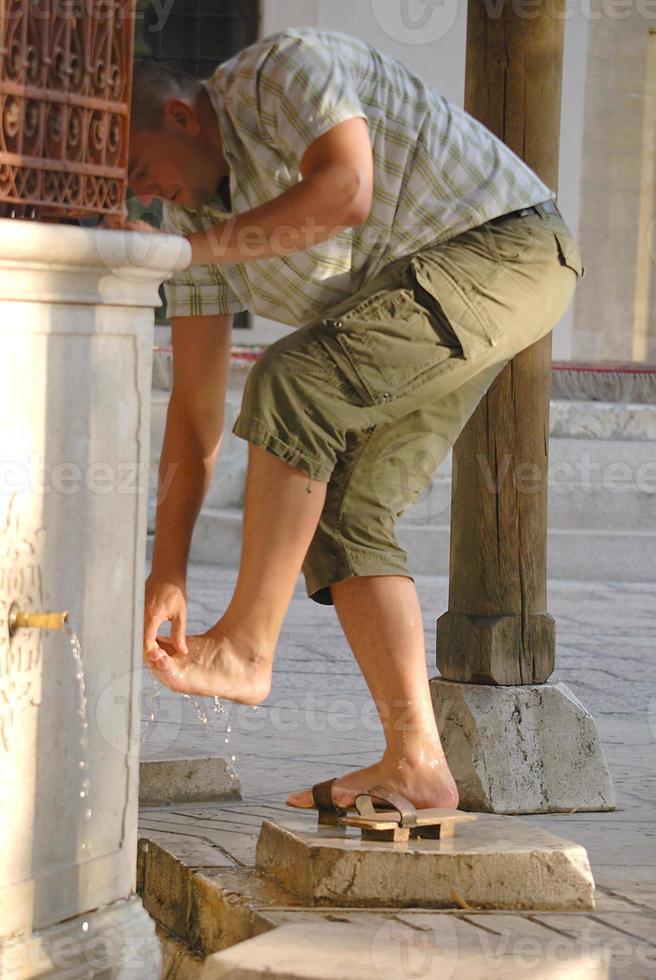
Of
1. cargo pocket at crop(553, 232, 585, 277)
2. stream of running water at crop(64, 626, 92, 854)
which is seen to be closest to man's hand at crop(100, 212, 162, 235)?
stream of running water at crop(64, 626, 92, 854)

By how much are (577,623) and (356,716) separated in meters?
2.04

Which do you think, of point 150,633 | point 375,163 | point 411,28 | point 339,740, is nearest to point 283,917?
point 150,633

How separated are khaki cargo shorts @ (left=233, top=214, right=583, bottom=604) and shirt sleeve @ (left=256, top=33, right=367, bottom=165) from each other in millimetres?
274

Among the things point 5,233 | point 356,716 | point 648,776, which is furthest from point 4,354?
point 356,716

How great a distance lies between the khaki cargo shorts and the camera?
2.68 meters

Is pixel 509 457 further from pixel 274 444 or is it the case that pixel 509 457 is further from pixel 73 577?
pixel 73 577

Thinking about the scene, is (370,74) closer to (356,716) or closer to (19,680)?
(19,680)

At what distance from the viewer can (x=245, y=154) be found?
2797 mm

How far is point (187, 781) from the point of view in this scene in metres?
3.41

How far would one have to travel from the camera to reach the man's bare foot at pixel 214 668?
266 centimetres

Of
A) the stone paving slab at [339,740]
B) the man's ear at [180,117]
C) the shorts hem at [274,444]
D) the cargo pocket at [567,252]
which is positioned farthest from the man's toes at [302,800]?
the man's ear at [180,117]

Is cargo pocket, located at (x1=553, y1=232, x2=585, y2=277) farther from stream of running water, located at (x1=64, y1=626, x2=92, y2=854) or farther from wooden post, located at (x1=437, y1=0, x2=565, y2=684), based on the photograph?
stream of running water, located at (x1=64, y1=626, x2=92, y2=854)

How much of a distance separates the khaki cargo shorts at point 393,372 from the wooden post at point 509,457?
579 mm

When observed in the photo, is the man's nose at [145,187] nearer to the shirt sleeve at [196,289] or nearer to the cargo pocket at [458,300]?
the shirt sleeve at [196,289]
